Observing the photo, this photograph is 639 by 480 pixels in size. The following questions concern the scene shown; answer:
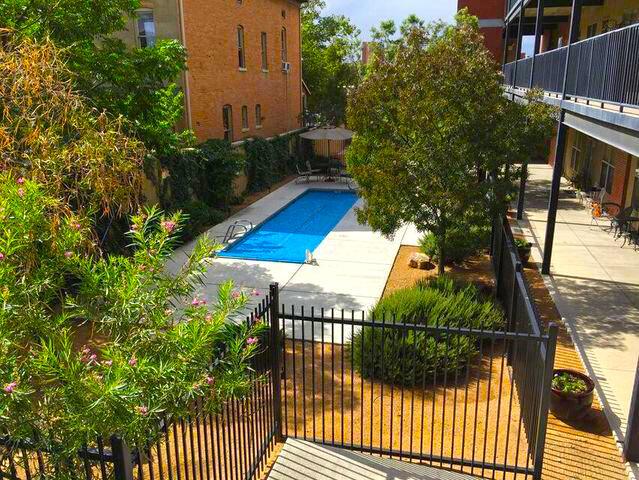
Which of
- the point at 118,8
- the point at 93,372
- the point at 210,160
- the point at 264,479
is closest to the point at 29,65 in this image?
the point at 93,372

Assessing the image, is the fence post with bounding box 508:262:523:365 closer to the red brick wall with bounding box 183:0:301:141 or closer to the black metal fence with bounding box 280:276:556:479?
the black metal fence with bounding box 280:276:556:479

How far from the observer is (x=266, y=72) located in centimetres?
2766

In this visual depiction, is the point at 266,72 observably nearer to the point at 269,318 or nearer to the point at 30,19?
the point at 30,19

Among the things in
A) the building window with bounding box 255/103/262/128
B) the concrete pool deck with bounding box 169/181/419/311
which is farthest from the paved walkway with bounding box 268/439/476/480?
the building window with bounding box 255/103/262/128

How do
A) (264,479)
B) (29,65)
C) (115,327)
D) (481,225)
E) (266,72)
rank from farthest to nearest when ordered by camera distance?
(266,72)
(481,225)
(264,479)
(29,65)
(115,327)

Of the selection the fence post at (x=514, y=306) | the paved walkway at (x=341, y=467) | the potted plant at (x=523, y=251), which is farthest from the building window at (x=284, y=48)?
the paved walkway at (x=341, y=467)

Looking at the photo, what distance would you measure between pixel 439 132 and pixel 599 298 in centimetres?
474

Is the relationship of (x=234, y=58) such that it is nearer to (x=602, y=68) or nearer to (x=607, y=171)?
(x=607, y=171)

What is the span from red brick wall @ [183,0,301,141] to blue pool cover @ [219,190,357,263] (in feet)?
15.4

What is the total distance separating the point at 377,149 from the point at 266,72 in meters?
18.3

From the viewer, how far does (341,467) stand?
6.07 meters

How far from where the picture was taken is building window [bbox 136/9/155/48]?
20.1 metres

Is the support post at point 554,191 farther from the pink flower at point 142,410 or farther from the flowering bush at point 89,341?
the pink flower at point 142,410

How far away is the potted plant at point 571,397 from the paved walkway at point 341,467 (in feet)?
6.00
